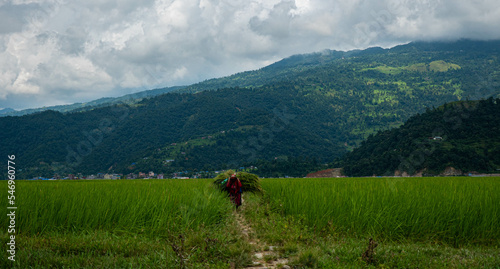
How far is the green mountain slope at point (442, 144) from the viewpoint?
70.2 meters

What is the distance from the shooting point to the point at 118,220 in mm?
7488

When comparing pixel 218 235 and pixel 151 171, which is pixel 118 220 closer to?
pixel 218 235

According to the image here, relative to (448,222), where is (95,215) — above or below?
above

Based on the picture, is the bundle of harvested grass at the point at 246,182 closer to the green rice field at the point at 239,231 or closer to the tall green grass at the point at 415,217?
the green rice field at the point at 239,231

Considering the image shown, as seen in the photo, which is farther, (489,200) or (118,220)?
(489,200)

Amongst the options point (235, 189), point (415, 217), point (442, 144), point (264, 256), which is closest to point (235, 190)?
point (235, 189)

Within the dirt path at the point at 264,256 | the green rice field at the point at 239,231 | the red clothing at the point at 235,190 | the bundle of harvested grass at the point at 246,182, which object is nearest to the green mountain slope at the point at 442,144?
the bundle of harvested grass at the point at 246,182

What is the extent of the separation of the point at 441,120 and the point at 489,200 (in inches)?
3934

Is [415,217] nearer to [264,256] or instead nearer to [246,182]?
[264,256]

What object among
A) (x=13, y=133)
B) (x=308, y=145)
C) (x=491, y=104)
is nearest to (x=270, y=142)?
(x=308, y=145)

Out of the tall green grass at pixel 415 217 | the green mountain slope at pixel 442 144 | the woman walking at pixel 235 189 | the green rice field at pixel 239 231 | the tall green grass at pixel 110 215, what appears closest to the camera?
the green rice field at pixel 239 231

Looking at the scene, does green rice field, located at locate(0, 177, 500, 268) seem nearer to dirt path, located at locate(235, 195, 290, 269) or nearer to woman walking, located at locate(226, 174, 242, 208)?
dirt path, located at locate(235, 195, 290, 269)

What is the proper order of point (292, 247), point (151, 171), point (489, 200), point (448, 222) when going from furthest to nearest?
point (151, 171) → point (489, 200) → point (448, 222) → point (292, 247)

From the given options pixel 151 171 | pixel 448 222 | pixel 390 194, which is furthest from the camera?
pixel 151 171
